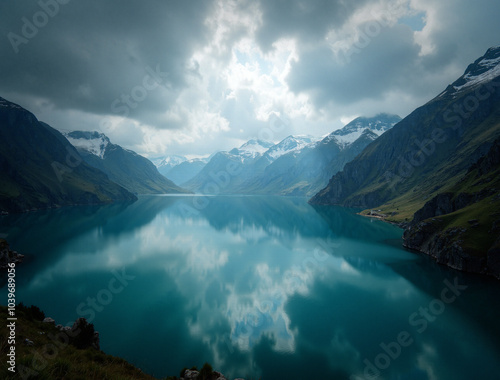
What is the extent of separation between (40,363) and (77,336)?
662 inches

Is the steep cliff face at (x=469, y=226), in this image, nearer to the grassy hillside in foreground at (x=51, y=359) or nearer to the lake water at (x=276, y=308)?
the lake water at (x=276, y=308)

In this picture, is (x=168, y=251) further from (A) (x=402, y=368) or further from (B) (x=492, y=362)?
(B) (x=492, y=362)

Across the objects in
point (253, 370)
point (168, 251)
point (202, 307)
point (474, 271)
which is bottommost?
point (474, 271)

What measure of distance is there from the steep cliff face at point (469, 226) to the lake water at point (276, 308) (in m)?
4.80

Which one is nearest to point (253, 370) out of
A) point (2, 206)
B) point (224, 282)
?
point (224, 282)

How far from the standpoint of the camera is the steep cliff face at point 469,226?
2267 inches

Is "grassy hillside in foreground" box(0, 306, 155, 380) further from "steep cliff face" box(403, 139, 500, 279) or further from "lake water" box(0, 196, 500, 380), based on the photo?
"steep cliff face" box(403, 139, 500, 279)

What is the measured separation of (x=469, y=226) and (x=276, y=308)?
6092cm

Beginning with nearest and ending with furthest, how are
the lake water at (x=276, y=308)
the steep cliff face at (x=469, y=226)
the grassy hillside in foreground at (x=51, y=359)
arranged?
the grassy hillside in foreground at (x=51, y=359), the lake water at (x=276, y=308), the steep cliff face at (x=469, y=226)

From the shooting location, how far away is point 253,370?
26.5 m

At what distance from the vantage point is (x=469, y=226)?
65062 millimetres

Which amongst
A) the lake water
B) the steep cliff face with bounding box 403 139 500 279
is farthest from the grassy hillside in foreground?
the steep cliff face with bounding box 403 139 500 279

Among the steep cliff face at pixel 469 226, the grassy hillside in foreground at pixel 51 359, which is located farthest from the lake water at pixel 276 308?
the grassy hillside in foreground at pixel 51 359

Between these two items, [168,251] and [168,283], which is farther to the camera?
[168,251]
